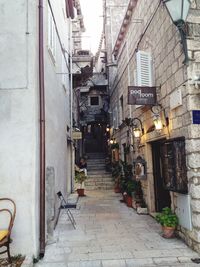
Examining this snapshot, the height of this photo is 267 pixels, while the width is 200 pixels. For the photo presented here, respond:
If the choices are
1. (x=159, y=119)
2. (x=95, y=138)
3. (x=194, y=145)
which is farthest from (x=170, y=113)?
(x=95, y=138)

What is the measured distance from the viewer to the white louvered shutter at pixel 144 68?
7684 millimetres

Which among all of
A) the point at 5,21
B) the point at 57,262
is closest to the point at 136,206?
the point at 57,262

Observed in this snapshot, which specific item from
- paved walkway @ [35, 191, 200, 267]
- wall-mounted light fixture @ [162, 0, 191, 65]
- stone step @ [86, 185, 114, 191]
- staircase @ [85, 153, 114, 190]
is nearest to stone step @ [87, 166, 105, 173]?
staircase @ [85, 153, 114, 190]

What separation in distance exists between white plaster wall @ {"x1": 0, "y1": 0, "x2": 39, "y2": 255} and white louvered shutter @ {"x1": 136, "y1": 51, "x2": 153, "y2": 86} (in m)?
3.41

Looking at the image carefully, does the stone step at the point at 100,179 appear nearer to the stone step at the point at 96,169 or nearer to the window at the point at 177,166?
the stone step at the point at 96,169

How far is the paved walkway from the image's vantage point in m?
4.76

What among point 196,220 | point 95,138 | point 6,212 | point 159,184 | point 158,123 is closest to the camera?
point 6,212

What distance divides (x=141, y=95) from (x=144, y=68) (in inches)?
43.8

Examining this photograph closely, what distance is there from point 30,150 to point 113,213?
474 centimetres

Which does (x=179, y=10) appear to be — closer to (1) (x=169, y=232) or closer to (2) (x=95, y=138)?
(1) (x=169, y=232)

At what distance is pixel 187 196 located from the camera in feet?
17.7

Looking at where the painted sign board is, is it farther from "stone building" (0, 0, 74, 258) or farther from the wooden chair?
the wooden chair

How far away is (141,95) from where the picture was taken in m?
7.05

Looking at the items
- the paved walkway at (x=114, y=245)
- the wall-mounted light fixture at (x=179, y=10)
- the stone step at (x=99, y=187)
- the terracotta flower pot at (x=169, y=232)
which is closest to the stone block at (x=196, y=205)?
the paved walkway at (x=114, y=245)
